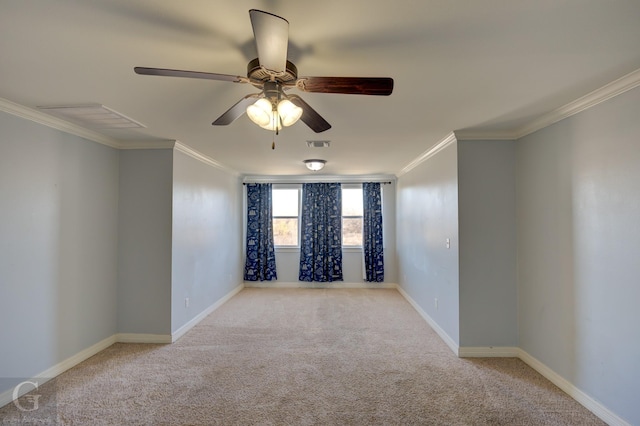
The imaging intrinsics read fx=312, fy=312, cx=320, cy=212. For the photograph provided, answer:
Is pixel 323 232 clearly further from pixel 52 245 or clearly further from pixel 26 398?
pixel 26 398

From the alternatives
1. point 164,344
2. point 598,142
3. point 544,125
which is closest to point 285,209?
point 164,344

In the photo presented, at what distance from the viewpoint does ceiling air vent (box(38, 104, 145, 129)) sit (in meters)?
2.56

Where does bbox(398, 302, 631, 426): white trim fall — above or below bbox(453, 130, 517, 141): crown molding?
below

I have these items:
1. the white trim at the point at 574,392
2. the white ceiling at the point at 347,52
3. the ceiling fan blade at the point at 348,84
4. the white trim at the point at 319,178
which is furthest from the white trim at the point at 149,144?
the white trim at the point at 574,392

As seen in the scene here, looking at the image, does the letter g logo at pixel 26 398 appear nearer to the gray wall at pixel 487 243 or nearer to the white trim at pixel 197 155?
the white trim at pixel 197 155

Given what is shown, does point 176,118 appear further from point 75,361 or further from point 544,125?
point 544,125

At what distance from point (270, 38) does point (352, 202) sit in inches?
220

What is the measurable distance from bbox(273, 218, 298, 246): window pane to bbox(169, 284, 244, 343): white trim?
56.6 inches

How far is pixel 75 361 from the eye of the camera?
3.10 meters

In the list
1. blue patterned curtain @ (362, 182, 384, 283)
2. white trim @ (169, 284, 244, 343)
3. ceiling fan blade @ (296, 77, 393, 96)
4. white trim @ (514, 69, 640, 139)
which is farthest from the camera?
blue patterned curtain @ (362, 182, 384, 283)

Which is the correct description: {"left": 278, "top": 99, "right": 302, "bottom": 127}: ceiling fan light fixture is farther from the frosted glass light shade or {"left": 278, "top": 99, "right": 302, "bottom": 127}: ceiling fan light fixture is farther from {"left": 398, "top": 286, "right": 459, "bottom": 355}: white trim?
{"left": 398, "top": 286, "right": 459, "bottom": 355}: white trim

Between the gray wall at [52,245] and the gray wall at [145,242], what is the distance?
4.1 inches

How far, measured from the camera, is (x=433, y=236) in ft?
13.6

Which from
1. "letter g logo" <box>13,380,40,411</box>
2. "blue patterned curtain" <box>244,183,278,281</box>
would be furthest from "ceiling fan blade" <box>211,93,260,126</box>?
"blue patterned curtain" <box>244,183,278,281</box>
